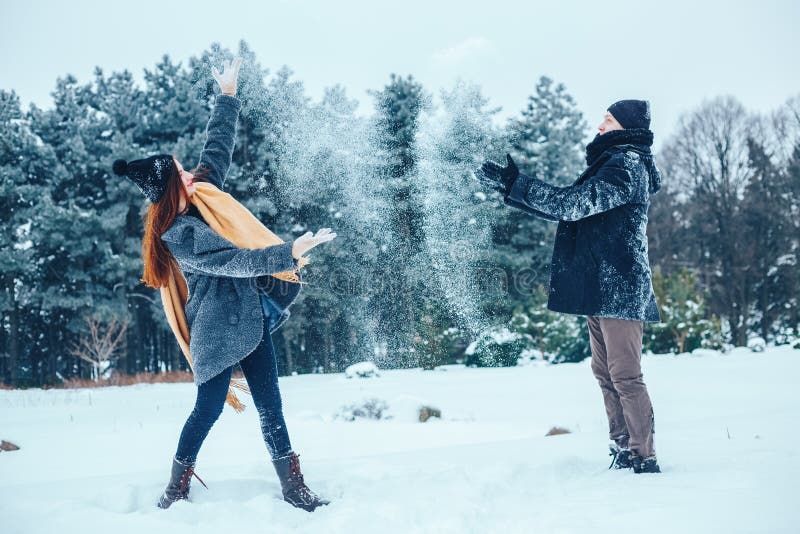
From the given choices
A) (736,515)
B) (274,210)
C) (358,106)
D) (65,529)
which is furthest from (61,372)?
(736,515)

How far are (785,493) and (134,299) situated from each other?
1636 cm

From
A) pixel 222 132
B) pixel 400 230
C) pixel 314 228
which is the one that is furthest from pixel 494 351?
pixel 222 132

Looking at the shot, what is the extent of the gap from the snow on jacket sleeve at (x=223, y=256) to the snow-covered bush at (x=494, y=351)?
38.7 feet

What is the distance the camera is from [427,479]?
2373 millimetres

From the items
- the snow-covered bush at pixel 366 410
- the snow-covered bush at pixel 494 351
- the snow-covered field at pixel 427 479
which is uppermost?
the snow-covered field at pixel 427 479

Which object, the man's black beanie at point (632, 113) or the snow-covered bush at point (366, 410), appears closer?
the man's black beanie at point (632, 113)

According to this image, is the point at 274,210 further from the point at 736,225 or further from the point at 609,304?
the point at 736,225

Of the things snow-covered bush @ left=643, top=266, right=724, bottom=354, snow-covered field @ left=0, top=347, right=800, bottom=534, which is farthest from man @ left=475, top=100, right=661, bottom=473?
snow-covered bush @ left=643, top=266, right=724, bottom=354

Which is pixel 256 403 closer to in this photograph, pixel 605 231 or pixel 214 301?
pixel 214 301

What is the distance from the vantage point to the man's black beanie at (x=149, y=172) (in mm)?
2115

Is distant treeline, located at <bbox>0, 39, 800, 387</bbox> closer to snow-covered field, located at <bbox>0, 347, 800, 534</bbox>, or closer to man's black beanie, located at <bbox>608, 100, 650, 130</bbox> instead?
snow-covered field, located at <bbox>0, 347, 800, 534</bbox>

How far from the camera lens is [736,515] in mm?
1639

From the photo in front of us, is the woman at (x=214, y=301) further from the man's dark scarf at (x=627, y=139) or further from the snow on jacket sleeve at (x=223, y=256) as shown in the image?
the man's dark scarf at (x=627, y=139)

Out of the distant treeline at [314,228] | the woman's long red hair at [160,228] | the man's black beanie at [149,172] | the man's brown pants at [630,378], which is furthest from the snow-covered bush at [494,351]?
the man's black beanie at [149,172]
